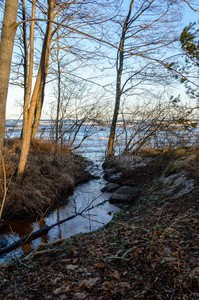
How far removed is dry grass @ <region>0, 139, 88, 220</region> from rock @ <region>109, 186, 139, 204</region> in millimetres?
1661

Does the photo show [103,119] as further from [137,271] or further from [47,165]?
[137,271]

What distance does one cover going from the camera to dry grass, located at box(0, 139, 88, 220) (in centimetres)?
694

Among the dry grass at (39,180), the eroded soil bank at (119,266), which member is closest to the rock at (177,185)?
the eroded soil bank at (119,266)

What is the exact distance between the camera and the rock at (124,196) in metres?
7.97

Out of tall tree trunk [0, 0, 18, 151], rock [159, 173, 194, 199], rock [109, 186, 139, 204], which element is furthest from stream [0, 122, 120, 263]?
tall tree trunk [0, 0, 18, 151]

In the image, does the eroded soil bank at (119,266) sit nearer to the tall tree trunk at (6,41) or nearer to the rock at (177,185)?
the rock at (177,185)

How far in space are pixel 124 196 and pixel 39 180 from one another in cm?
267

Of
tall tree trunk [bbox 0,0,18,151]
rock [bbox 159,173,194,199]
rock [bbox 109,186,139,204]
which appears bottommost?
rock [bbox 109,186,139,204]

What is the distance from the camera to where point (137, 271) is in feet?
9.96

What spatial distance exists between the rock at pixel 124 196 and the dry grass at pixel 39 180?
1.66 m

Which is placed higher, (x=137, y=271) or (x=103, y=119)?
(x=103, y=119)

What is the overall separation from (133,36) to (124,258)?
10996 mm

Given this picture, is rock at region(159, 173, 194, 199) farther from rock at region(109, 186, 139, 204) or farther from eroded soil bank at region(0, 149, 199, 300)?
rock at region(109, 186, 139, 204)

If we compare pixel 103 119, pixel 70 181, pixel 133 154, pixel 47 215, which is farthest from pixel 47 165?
pixel 103 119
